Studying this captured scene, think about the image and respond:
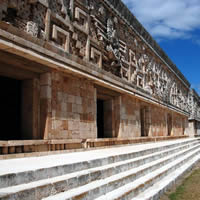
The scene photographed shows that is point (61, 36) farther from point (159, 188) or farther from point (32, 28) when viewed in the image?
point (159, 188)

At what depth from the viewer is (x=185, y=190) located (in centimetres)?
405

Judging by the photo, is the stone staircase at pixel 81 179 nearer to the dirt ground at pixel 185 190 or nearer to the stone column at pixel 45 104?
the dirt ground at pixel 185 190

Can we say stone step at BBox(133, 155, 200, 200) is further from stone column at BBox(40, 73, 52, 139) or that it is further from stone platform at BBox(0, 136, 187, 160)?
stone column at BBox(40, 73, 52, 139)

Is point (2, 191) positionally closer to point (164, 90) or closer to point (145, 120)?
point (145, 120)

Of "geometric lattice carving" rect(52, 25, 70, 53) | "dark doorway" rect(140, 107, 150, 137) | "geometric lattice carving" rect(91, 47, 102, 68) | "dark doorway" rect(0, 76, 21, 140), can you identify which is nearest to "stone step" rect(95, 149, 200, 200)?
"dark doorway" rect(0, 76, 21, 140)

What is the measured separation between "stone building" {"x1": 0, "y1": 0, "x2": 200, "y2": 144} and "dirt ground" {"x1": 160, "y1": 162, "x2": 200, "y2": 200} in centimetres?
239

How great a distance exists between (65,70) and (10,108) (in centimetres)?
185

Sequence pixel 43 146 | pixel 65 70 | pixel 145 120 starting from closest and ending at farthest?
pixel 43 146
pixel 65 70
pixel 145 120

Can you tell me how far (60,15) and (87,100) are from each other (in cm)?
217

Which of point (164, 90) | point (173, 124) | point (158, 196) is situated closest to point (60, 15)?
point (158, 196)

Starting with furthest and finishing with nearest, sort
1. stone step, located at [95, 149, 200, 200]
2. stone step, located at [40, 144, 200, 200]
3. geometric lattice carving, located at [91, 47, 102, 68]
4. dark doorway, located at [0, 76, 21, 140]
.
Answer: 1. geometric lattice carving, located at [91, 47, 102, 68]
2. dark doorway, located at [0, 76, 21, 140]
3. stone step, located at [95, 149, 200, 200]
4. stone step, located at [40, 144, 200, 200]

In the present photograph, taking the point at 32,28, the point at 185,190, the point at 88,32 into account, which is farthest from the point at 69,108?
the point at 185,190

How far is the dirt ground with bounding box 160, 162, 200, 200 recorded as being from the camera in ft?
11.8

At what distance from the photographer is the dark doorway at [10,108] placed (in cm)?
555
